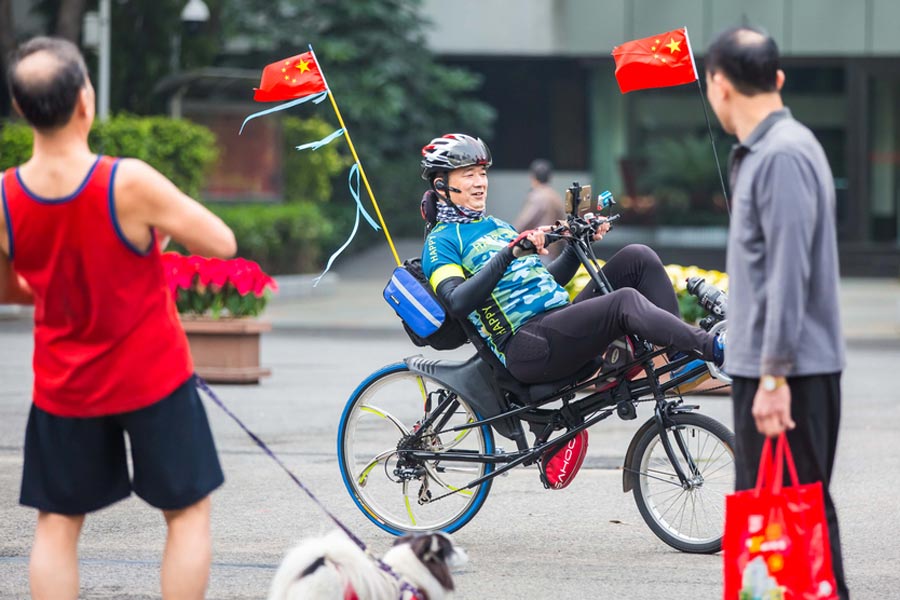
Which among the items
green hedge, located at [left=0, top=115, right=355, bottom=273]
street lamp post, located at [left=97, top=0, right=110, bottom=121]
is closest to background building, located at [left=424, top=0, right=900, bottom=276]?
green hedge, located at [left=0, top=115, right=355, bottom=273]

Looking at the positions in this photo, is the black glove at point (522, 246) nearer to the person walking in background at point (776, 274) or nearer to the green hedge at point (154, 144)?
the person walking in background at point (776, 274)

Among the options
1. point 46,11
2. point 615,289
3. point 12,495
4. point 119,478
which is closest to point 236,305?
point 12,495

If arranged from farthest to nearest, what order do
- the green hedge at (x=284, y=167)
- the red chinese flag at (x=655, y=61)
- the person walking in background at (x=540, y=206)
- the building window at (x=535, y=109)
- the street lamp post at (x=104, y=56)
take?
1. the building window at (x=535, y=109)
2. the street lamp post at (x=104, y=56)
3. the green hedge at (x=284, y=167)
4. the person walking in background at (x=540, y=206)
5. the red chinese flag at (x=655, y=61)

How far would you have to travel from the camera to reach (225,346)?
11.4 m

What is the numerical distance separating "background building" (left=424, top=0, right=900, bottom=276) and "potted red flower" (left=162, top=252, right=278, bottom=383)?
15.2 m

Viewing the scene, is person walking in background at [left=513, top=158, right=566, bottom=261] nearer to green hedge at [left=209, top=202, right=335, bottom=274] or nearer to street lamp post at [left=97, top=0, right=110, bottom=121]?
green hedge at [left=209, top=202, right=335, bottom=274]

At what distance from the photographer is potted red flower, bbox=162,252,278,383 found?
11266mm

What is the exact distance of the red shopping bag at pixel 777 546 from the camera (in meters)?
3.85

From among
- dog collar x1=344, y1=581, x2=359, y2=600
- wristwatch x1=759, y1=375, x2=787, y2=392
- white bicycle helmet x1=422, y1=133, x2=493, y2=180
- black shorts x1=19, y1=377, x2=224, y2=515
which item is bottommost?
dog collar x1=344, y1=581, x2=359, y2=600

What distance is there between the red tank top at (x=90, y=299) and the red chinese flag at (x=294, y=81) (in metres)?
3.23

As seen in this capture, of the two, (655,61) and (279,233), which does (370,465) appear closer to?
(655,61)

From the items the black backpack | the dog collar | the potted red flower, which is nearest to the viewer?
the dog collar

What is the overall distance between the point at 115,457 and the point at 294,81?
11.2ft

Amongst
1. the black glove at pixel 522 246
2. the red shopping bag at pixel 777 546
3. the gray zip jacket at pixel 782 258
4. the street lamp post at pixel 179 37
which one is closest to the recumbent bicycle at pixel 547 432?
the black glove at pixel 522 246
